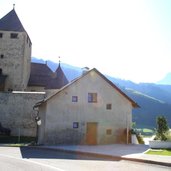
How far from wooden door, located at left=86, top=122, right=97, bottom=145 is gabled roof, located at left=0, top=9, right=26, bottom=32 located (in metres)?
36.4

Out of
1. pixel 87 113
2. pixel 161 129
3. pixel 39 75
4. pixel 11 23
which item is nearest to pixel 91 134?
pixel 87 113

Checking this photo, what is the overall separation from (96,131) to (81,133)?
1.35 meters

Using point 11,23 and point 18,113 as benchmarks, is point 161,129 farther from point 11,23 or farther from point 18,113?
point 11,23

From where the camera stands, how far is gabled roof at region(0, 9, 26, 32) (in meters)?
62.9

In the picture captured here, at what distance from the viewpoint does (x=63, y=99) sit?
30.6 metres

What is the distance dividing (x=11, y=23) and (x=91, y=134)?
1520 inches

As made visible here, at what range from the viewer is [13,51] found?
62750 mm

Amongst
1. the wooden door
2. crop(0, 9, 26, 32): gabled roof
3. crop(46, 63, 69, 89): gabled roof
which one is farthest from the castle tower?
the wooden door

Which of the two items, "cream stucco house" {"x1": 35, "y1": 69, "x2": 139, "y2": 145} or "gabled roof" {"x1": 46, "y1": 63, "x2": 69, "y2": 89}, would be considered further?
"gabled roof" {"x1": 46, "y1": 63, "x2": 69, "y2": 89}

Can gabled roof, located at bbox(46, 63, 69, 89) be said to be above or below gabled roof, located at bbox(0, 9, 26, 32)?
below

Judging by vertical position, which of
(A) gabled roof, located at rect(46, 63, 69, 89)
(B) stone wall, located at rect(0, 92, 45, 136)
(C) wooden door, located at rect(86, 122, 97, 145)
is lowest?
(C) wooden door, located at rect(86, 122, 97, 145)

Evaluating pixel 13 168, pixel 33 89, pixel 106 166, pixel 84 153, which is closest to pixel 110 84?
pixel 84 153

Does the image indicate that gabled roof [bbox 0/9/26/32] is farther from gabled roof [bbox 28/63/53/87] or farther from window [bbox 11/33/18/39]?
gabled roof [bbox 28/63/53/87]

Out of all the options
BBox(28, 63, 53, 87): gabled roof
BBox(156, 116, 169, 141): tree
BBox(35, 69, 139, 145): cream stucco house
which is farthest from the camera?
BBox(28, 63, 53, 87): gabled roof
